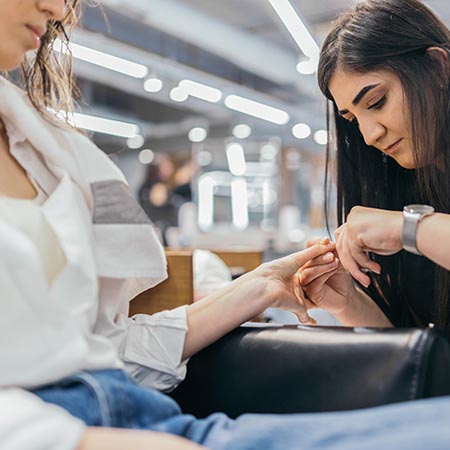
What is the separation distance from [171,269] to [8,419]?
1415 mm

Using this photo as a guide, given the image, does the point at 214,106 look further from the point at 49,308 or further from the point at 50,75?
the point at 49,308

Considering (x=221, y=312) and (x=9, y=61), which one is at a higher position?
(x=9, y=61)

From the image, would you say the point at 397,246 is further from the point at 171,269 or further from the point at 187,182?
the point at 187,182

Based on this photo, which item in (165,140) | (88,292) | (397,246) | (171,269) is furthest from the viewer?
(165,140)

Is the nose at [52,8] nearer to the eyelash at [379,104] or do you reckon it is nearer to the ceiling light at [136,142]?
the eyelash at [379,104]

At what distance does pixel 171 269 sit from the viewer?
203cm

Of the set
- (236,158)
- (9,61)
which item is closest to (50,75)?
(9,61)

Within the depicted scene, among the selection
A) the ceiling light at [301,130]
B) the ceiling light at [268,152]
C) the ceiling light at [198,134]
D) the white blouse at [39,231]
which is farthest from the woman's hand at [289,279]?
the ceiling light at [198,134]

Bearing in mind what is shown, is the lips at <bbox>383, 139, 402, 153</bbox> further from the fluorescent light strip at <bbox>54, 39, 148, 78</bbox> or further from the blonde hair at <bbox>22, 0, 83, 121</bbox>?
the fluorescent light strip at <bbox>54, 39, 148, 78</bbox>

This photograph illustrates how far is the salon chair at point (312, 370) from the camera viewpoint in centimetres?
88

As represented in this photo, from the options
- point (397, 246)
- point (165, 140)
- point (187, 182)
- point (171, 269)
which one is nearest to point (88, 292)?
point (397, 246)

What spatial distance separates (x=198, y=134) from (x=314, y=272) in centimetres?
1048

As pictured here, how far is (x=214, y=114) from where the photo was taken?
10.8m

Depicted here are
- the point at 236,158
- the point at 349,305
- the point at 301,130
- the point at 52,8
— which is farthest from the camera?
the point at 301,130
